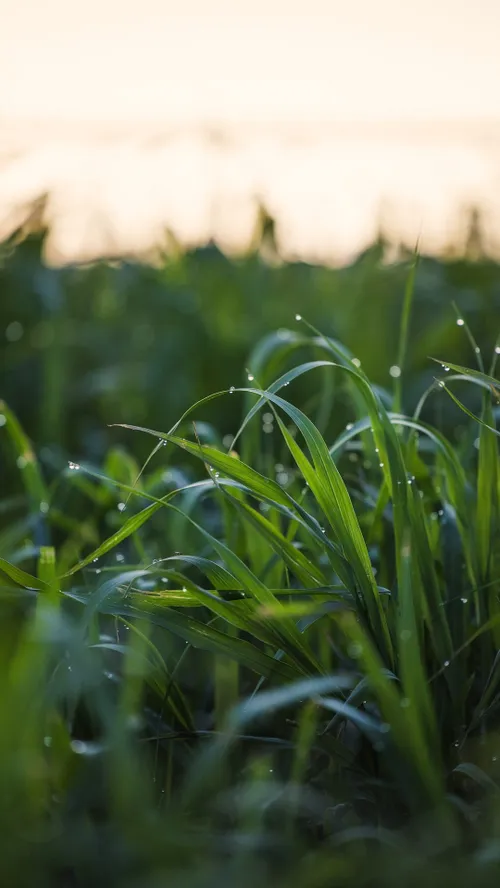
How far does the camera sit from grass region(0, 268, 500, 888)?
663 mm

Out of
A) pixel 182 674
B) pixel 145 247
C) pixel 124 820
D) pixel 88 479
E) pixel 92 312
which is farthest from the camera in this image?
pixel 145 247

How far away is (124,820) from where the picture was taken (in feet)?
2.17

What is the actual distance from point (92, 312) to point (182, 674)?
180cm

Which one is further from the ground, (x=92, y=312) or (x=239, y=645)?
(x=239, y=645)

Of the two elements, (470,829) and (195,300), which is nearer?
(470,829)

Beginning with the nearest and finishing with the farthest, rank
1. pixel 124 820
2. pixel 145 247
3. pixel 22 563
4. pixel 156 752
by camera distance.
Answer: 1. pixel 124 820
2. pixel 156 752
3. pixel 22 563
4. pixel 145 247

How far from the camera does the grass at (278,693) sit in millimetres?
663

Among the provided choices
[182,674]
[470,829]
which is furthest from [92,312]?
[470,829]

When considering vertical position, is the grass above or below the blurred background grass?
above

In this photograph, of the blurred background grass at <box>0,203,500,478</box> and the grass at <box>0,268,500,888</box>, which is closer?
the grass at <box>0,268,500,888</box>

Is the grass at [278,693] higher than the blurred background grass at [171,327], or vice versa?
the grass at [278,693]

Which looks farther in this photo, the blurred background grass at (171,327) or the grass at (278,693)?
the blurred background grass at (171,327)

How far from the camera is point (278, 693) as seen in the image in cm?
72

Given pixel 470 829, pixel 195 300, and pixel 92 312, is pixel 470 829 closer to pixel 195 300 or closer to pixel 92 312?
pixel 195 300
